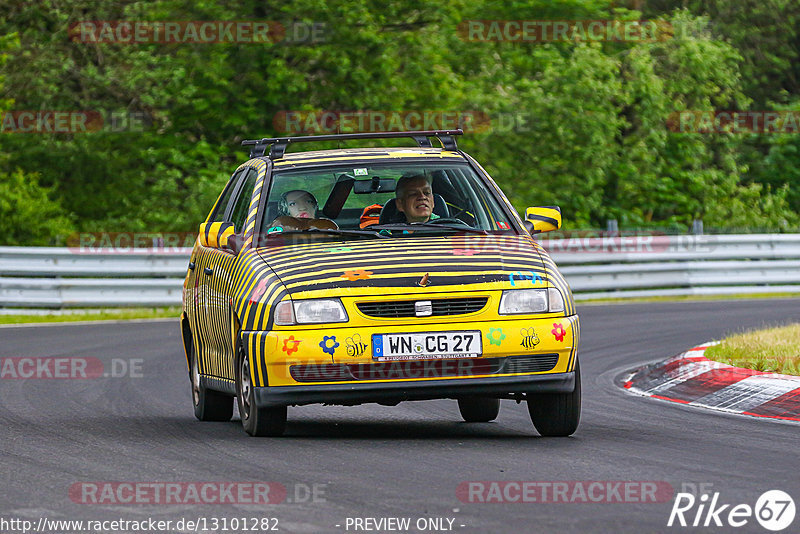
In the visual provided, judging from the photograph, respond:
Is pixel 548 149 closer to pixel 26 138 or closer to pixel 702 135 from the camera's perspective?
pixel 702 135

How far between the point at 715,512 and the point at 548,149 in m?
25.0

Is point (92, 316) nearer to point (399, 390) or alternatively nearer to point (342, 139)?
point (342, 139)

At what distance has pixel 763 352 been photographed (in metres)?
11.3

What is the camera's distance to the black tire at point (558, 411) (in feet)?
28.2

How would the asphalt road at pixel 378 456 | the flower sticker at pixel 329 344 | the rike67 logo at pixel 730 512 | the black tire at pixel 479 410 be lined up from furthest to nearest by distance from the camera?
the black tire at pixel 479 410 < the flower sticker at pixel 329 344 < the asphalt road at pixel 378 456 < the rike67 logo at pixel 730 512

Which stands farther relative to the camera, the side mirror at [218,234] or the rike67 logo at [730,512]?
the side mirror at [218,234]

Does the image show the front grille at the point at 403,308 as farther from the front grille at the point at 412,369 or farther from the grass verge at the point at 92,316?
the grass verge at the point at 92,316

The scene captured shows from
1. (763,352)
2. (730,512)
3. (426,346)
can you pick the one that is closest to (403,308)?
(426,346)

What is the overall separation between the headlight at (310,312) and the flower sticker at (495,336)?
2.47 ft

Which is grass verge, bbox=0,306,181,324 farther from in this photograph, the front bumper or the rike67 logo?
the rike67 logo

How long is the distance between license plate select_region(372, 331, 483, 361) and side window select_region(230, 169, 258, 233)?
5.73 ft

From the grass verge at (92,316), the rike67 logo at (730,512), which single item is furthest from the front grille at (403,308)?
the grass verge at (92,316)

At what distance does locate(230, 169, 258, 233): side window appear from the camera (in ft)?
32.3

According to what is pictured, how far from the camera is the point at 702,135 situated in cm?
3544
